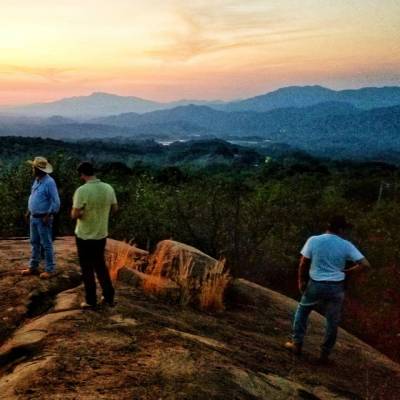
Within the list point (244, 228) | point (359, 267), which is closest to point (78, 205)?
point (359, 267)

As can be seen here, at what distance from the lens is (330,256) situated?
7.38 m

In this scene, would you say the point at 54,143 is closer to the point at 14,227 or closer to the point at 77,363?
the point at 14,227

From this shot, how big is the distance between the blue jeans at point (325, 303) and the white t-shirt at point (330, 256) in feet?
0.44

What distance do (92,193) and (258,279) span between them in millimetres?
12564

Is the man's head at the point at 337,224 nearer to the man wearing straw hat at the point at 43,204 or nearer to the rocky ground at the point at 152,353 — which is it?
the rocky ground at the point at 152,353

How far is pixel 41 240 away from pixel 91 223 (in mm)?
2038

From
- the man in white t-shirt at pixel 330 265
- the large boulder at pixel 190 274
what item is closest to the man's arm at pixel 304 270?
the man in white t-shirt at pixel 330 265

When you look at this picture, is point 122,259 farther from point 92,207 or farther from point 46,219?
point 92,207

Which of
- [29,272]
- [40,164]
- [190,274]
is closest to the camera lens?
[40,164]

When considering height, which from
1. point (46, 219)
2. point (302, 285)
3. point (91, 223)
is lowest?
point (302, 285)

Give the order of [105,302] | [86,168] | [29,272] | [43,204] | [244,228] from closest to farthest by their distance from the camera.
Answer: [86,168] → [105,302] → [43,204] → [29,272] → [244,228]

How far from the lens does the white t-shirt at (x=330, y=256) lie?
7.39 meters

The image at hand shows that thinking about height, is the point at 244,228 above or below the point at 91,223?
below

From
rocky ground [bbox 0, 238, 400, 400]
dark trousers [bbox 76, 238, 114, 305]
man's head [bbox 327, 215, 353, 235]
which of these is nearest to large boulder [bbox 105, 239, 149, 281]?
rocky ground [bbox 0, 238, 400, 400]
